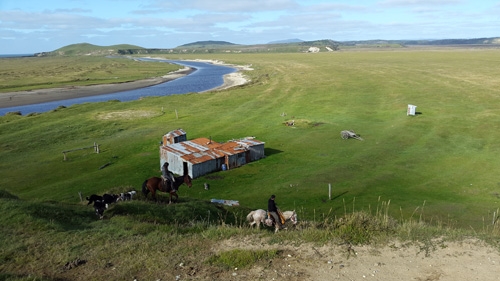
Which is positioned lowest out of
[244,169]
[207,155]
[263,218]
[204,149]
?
[244,169]

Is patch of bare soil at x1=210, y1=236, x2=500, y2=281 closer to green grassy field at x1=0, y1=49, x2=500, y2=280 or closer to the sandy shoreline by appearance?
green grassy field at x1=0, y1=49, x2=500, y2=280

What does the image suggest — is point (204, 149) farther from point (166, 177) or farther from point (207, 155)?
point (166, 177)

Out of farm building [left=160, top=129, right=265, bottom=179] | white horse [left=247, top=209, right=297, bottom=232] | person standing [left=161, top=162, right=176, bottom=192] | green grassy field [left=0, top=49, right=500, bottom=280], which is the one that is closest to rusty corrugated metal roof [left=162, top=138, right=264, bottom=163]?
farm building [left=160, top=129, right=265, bottom=179]

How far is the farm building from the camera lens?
123 ft

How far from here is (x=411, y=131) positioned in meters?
50.8

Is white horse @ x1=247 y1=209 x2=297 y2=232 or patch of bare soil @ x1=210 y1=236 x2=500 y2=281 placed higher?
patch of bare soil @ x1=210 y1=236 x2=500 y2=281

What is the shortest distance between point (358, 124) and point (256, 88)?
5141cm

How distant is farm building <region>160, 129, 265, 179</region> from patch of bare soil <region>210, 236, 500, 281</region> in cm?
2383

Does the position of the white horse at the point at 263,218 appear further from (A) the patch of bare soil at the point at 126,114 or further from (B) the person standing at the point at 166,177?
(A) the patch of bare soil at the point at 126,114

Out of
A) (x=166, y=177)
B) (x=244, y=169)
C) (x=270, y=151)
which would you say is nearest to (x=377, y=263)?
(x=166, y=177)

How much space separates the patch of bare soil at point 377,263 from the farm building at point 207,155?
23829mm

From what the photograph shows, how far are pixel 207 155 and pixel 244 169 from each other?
424 centimetres

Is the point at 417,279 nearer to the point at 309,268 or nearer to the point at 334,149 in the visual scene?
the point at 309,268

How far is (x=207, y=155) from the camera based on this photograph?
38719 mm
